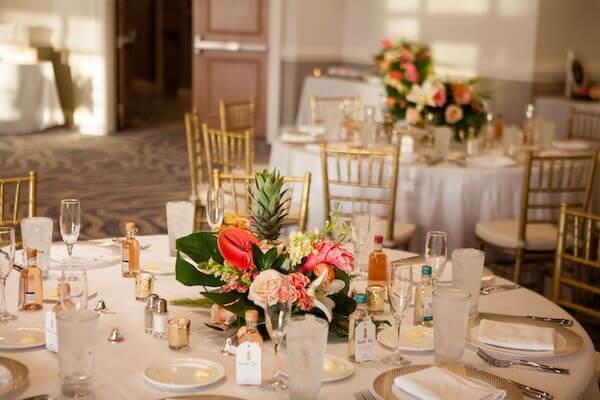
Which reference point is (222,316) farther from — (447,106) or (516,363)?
(447,106)

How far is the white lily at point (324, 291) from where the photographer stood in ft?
7.25

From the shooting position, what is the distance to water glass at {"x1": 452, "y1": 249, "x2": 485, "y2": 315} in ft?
8.58

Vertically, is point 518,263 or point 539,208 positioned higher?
point 539,208

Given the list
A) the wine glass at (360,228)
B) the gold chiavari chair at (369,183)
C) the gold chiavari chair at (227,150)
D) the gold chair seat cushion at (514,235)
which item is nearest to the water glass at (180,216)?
the wine glass at (360,228)

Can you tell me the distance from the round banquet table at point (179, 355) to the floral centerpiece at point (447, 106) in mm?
2702

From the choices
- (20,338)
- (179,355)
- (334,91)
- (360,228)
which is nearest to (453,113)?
(360,228)

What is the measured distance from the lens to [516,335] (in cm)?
243

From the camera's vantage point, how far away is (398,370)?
2.19 meters

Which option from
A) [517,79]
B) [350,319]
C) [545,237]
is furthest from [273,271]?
[517,79]

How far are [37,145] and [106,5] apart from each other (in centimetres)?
188

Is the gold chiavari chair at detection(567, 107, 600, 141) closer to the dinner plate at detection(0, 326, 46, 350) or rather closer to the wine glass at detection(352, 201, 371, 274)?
the wine glass at detection(352, 201, 371, 274)

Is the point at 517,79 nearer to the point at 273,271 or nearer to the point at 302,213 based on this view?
the point at 302,213

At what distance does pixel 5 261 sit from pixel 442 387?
3.79 ft

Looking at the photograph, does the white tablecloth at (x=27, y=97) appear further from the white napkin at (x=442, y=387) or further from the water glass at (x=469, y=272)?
the white napkin at (x=442, y=387)
